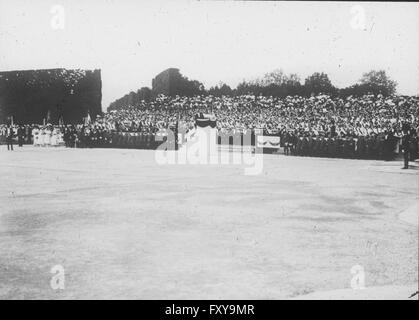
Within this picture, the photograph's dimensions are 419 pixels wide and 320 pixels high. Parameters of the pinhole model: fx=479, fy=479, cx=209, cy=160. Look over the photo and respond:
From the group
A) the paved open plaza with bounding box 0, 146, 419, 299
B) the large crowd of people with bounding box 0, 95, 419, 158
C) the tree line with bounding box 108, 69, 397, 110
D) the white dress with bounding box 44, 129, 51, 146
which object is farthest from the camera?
the tree line with bounding box 108, 69, 397, 110

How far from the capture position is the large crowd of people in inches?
852

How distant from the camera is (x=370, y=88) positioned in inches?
1572

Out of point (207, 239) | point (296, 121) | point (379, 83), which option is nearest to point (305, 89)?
point (379, 83)

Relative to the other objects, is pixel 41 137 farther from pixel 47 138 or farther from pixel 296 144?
pixel 296 144

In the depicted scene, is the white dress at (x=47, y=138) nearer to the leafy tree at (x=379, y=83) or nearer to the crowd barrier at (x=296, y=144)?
the crowd barrier at (x=296, y=144)

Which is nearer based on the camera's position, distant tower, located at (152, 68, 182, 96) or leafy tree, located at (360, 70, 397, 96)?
leafy tree, located at (360, 70, 397, 96)

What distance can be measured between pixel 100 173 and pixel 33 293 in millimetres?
10015

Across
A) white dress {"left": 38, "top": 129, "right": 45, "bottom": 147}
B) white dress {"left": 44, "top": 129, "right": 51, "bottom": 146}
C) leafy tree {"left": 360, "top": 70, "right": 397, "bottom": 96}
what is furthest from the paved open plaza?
leafy tree {"left": 360, "top": 70, "right": 397, "bottom": 96}

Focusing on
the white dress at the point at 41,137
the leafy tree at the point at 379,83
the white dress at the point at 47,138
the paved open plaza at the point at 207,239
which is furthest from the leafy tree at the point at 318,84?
the paved open plaza at the point at 207,239

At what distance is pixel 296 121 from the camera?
32438mm

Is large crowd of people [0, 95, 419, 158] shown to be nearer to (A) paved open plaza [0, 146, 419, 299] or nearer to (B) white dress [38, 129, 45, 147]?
(B) white dress [38, 129, 45, 147]
